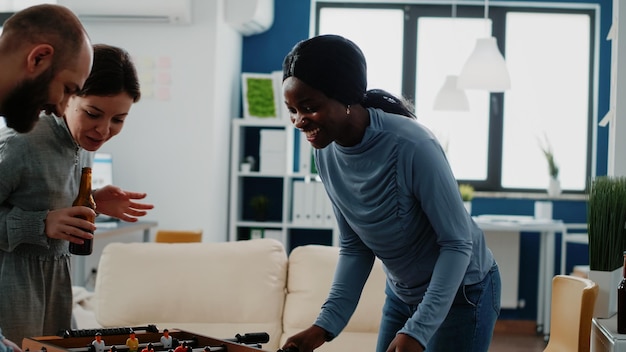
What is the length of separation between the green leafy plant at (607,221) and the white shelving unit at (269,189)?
11.6 ft

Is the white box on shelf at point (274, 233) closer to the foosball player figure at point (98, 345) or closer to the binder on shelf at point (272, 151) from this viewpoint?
the binder on shelf at point (272, 151)

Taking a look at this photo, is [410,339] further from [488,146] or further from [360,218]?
[488,146]

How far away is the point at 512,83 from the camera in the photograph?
23.3 ft

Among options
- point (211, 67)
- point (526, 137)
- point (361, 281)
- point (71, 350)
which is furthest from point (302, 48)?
point (526, 137)

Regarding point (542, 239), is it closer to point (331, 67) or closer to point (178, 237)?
point (178, 237)

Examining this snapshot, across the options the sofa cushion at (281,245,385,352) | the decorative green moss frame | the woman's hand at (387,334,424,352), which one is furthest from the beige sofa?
the decorative green moss frame

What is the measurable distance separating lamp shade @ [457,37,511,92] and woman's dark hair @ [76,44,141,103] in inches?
148

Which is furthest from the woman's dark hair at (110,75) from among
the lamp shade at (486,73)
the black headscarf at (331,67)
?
the lamp shade at (486,73)

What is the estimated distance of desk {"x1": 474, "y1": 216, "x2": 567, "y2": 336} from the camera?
6.11 metres

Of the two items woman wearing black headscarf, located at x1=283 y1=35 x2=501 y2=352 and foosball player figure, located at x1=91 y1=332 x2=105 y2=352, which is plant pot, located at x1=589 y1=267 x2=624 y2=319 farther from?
foosball player figure, located at x1=91 y1=332 x2=105 y2=352

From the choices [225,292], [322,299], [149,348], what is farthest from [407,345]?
[225,292]

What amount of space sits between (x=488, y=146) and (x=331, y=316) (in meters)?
5.30

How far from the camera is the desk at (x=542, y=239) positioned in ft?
20.1

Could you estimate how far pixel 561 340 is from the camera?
10.3ft
